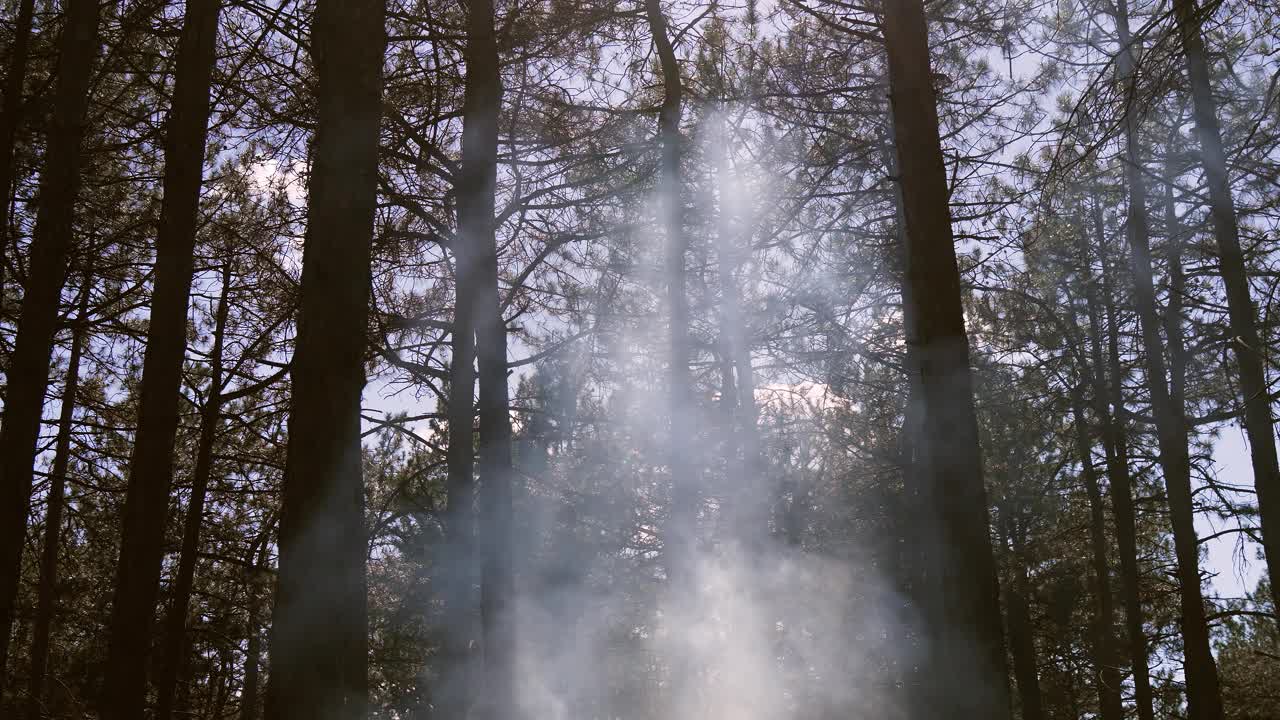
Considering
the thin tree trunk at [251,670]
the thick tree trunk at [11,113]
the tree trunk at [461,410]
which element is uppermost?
the thick tree trunk at [11,113]

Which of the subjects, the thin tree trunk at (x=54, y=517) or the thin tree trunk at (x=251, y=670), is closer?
the thin tree trunk at (x=54, y=517)

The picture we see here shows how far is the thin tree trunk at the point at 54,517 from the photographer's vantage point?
7449mm

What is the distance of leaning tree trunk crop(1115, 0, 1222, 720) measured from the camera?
31.7 feet

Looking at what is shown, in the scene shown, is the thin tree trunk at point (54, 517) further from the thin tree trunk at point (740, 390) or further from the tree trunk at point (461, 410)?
the thin tree trunk at point (740, 390)

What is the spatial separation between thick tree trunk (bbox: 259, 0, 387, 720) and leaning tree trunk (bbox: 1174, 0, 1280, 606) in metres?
7.79

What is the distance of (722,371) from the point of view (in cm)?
1316

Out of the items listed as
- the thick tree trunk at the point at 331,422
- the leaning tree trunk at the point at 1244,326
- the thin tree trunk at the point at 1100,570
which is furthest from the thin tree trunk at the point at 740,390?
the thick tree trunk at the point at 331,422

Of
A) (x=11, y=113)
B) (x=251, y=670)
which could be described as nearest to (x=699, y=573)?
(x=251, y=670)

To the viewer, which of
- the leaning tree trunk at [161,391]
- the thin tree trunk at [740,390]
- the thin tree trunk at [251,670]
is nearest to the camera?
the leaning tree trunk at [161,391]

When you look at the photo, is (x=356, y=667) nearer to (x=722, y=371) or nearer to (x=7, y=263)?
(x=7, y=263)

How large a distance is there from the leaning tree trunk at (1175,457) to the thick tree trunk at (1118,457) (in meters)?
1.49

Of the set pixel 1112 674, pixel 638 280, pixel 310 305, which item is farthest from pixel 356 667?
pixel 1112 674

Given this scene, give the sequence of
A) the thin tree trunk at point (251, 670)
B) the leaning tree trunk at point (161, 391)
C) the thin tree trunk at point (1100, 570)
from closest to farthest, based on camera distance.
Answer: the leaning tree trunk at point (161, 391) → the thin tree trunk at point (251, 670) → the thin tree trunk at point (1100, 570)

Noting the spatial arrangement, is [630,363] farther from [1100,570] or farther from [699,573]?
[1100,570]
